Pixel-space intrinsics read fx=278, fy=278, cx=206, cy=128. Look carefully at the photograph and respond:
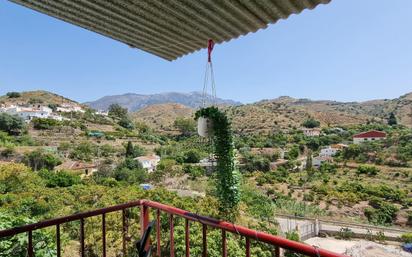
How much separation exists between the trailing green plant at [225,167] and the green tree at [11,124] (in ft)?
122

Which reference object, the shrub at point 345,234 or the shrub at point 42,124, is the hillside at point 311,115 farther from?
the shrub at point 345,234

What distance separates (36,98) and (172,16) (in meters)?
60.5

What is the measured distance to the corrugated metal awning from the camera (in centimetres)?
118

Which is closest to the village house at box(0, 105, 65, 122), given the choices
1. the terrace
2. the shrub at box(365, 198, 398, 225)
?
the shrub at box(365, 198, 398, 225)

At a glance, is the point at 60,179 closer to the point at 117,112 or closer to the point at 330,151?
the point at 330,151

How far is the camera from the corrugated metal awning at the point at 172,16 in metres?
1.18

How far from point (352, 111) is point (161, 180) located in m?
49.0

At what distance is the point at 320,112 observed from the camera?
55094 millimetres

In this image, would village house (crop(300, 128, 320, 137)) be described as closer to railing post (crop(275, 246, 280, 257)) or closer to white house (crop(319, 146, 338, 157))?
white house (crop(319, 146, 338, 157))

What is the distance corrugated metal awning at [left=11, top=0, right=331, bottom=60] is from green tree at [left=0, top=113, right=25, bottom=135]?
122 ft

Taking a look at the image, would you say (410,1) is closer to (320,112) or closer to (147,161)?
(147,161)

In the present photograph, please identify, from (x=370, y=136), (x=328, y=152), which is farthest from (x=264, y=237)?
(x=370, y=136)

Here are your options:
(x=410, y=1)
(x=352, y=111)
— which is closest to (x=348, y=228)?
(x=410, y=1)

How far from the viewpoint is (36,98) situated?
52.5m
